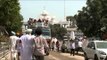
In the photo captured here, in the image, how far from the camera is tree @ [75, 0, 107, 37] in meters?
49.7

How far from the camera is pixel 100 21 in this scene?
161ft

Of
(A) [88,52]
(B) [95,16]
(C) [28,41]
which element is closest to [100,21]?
(B) [95,16]

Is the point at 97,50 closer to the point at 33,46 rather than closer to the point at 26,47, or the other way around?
the point at 26,47

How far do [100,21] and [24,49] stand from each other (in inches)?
A: 1450

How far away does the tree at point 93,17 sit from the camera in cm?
4966

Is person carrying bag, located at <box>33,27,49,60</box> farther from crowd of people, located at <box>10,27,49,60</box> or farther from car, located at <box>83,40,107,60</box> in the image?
car, located at <box>83,40,107,60</box>

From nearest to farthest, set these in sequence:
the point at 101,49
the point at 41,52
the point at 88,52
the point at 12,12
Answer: the point at 41,52 → the point at 101,49 → the point at 88,52 → the point at 12,12

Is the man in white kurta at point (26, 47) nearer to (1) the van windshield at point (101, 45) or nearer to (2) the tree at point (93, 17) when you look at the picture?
(1) the van windshield at point (101, 45)

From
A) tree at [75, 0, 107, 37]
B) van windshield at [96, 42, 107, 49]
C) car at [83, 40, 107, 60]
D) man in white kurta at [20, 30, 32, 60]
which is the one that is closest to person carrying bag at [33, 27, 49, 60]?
man in white kurta at [20, 30, 32, 60]

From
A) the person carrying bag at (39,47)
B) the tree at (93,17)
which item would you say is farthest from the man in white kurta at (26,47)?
the tree at (93,17)

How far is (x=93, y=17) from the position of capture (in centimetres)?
5088

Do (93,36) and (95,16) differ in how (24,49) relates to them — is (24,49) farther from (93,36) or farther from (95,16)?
(93,36)

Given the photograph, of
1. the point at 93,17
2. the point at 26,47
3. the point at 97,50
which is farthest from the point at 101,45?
the point at 93,17

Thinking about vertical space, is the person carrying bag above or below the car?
above
